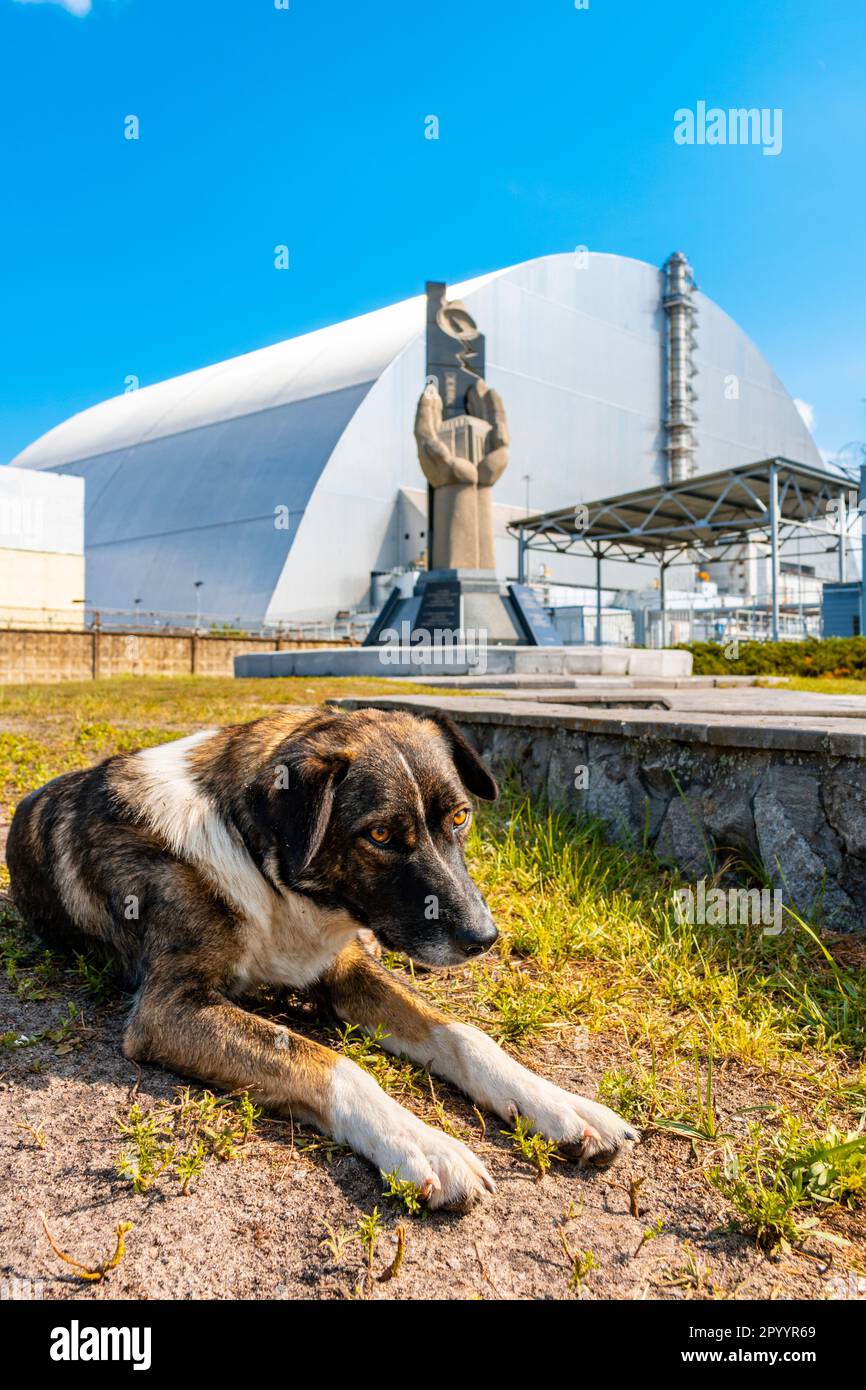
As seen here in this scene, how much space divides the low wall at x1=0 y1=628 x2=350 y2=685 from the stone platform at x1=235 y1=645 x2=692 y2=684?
7896 mm

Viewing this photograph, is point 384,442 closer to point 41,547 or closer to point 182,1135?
point 41,547

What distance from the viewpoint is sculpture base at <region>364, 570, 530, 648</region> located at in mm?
17516

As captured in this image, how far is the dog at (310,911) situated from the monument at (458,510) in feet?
48.6

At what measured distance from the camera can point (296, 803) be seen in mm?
2316

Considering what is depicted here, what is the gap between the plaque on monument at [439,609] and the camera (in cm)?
1762

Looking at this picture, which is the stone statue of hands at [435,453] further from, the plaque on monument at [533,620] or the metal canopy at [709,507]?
the metal canopy at [709,507]

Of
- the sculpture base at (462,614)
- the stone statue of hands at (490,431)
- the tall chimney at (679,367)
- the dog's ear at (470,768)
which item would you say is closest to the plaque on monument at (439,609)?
the sculpture base at (462,614)

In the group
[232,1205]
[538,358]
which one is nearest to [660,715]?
[232,1205]

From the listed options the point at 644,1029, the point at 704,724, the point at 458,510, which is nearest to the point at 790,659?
the point at 458,510

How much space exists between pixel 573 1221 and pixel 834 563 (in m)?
59.9

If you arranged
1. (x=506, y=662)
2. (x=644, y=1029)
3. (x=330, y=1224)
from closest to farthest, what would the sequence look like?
1. (x=330, y=1224)
2. (x=644, y=1029)
3. (x=506, y=662)

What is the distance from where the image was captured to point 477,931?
7.45 ft

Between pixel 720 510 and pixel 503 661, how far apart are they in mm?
19610
